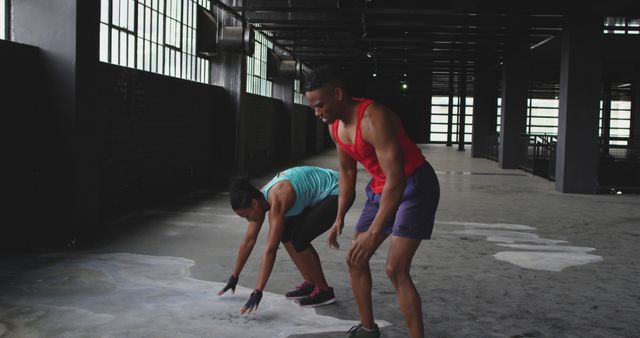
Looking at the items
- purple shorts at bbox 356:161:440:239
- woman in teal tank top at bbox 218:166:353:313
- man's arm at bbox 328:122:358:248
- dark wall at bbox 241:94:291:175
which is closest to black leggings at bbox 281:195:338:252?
woman in teal tank top at bbox 218:166:353:313

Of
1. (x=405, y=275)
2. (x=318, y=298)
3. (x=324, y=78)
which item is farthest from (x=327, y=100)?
(x=318, y=298)

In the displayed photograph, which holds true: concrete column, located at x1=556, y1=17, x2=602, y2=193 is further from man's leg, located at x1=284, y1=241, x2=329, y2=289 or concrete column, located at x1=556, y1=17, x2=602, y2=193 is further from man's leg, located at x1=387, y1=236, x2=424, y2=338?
man's leg, located at x1=387, y1=236, x2=424, y2=338

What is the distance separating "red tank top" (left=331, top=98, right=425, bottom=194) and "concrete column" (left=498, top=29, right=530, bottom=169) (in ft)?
61.7

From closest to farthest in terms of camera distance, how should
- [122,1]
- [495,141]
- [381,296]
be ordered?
[381,296] → [122,1] → [495,141]

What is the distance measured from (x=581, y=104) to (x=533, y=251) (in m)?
7.73

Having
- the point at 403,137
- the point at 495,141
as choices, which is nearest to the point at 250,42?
the point at 403,137

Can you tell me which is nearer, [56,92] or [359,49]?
[56,92]

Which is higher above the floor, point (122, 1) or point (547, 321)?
point (122, 1)

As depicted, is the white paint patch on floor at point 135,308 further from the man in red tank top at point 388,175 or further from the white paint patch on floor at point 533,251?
the white paint patch on floor at point 533,251

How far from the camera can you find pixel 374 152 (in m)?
3.96

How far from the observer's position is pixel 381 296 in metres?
5.70

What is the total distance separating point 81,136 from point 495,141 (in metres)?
22.2

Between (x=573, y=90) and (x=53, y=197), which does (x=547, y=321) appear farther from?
(x=573, y=90)

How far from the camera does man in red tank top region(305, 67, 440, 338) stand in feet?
12.3
